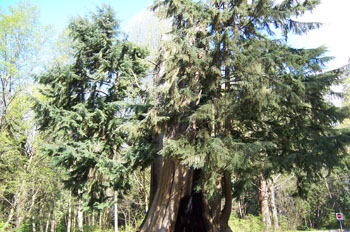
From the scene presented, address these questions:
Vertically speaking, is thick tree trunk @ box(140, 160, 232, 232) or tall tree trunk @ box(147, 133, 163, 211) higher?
tall tree trunk @ box(147, 133, 163, 211)

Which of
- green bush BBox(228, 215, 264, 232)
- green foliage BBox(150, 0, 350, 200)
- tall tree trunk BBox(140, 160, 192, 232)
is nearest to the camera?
green foliage BBox(150, 0, 350, 200)

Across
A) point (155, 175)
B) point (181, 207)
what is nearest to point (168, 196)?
point (181, 207)

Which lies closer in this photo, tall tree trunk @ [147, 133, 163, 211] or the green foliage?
the green foliage

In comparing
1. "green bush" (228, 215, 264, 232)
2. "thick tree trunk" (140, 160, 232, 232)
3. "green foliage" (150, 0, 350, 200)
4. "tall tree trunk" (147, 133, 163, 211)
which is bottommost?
"green bush" (228, 215, 264, 232)

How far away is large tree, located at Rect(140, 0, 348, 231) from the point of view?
6176 mm

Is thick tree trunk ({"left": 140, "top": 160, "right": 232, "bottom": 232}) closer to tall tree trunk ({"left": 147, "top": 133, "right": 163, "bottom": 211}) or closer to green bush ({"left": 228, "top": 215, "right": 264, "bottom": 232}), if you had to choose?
tall tree trunk ({"left": 147, "top": 133, "right": 163, "bottom": 211})

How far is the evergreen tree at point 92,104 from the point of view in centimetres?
891

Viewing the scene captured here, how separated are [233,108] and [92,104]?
6060mm

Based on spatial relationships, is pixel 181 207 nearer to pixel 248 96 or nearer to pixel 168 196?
pixel 168 196

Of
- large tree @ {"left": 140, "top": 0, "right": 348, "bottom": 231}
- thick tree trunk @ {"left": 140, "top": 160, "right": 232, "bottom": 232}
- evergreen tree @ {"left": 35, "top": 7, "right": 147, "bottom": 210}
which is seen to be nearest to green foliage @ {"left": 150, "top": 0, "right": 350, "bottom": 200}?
large tree @ {"left": 140, "top": 0, "right": 348, "bottom": 231}

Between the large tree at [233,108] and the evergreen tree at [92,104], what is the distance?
2.23 meters

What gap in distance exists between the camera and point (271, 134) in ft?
24.8

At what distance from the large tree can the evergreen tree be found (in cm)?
223

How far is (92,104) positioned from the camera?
10.1 m
